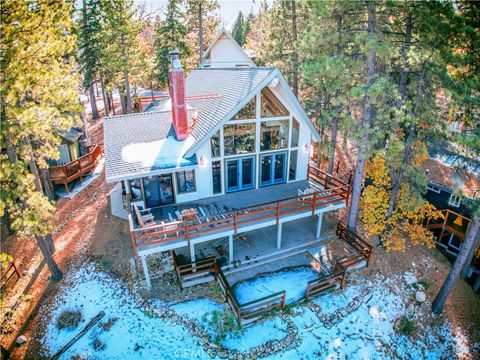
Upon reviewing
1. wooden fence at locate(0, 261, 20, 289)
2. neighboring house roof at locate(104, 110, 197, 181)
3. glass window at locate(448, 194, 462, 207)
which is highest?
neighboring house roof at locate(104, 110, 197, 181)

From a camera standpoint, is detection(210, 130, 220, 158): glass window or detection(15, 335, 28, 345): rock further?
detection(210, 130, 220, 158): glass window

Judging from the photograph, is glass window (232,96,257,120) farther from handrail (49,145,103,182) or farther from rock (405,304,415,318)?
handrail (49,145,103,182)

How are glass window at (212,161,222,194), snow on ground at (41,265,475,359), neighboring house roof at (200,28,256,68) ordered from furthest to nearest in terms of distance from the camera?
neighboring house roof at (200,28,256,68) → glass window at (212,161,222,194) → snow on ground at (41,265,475,359)

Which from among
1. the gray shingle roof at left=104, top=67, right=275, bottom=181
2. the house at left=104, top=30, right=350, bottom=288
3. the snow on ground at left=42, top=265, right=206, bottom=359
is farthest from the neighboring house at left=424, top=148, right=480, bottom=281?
the snow on ground at left=42, top=265, right=206, bottom=359

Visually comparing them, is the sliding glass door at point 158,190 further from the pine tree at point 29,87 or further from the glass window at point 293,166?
the glass window at point 293,166

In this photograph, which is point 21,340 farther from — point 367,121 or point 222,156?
point 367,121

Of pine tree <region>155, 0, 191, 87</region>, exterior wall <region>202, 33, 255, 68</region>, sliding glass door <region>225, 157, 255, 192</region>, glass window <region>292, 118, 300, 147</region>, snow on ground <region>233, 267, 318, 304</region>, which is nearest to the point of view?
snow on ground <region>233, 267, 318, 304</region>

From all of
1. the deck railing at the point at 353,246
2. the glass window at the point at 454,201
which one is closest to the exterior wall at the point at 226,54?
the deck railing at the point at 353,246
